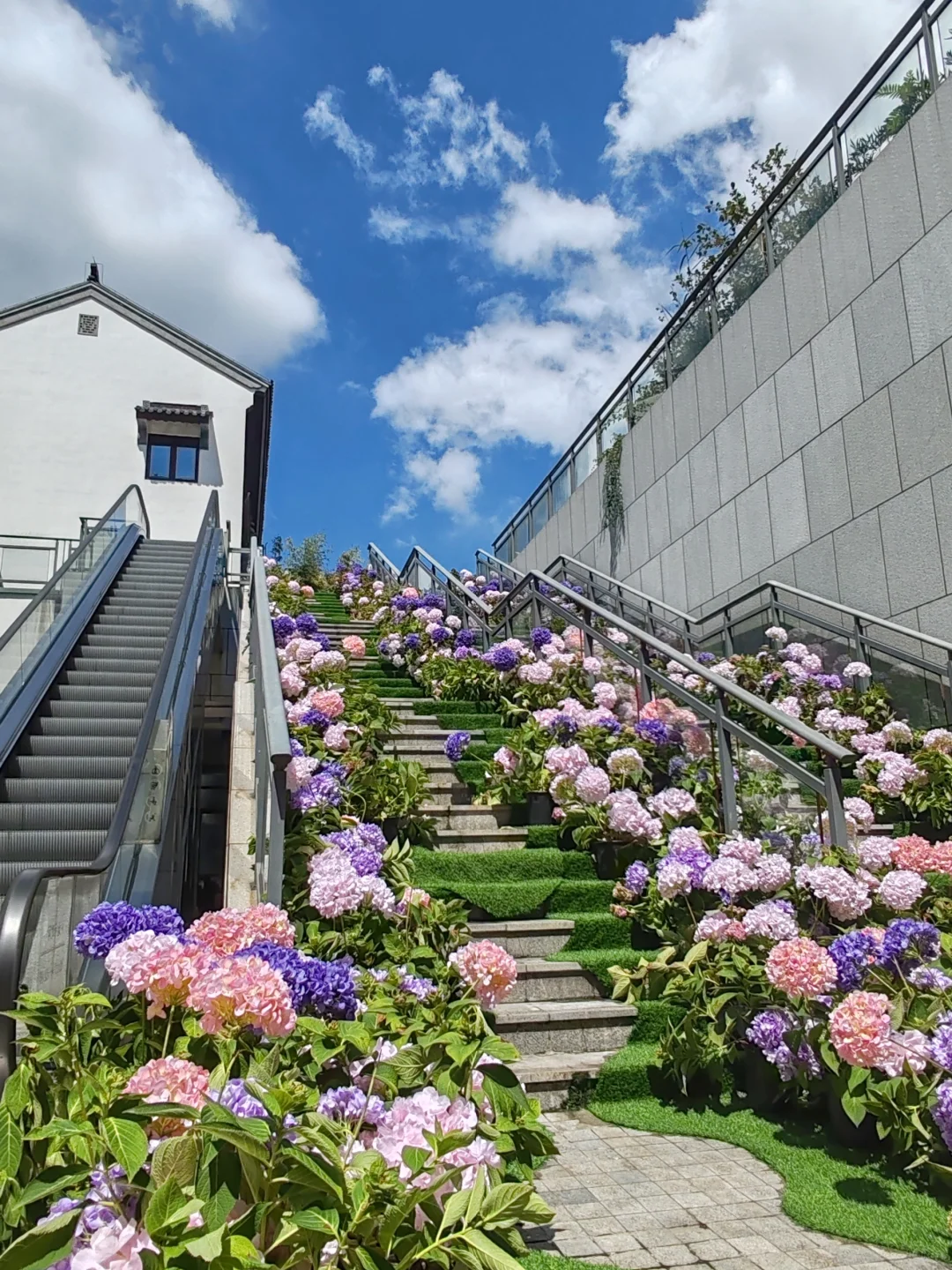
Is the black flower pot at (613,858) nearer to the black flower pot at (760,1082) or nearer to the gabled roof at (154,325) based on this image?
Result: the black flower pot at (760,1082)

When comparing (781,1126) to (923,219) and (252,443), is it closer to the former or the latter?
(923,219)

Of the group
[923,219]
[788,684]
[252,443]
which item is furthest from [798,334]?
[252,443]

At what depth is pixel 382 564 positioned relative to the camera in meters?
19.1

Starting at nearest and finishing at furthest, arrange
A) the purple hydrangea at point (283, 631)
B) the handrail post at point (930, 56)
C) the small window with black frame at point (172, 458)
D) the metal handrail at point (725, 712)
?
the metal handrail at point (725, 712)
the purple hydrangea at point (283, 631)
the handrail post at point (930, 56)
the small window with black frame at point (172, 458)

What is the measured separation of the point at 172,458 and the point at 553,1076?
1979 cm

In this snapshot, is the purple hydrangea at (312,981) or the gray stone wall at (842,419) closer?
the purple hydrangea at (312,981)

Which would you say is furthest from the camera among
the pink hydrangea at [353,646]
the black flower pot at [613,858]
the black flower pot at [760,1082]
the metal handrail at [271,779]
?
the pink hydrangea at [353,646]

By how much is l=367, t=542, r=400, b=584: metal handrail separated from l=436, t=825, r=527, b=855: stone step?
11660 millimetres

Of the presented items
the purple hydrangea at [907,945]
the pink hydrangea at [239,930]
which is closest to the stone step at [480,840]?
the purple hydrangea at [907,945]

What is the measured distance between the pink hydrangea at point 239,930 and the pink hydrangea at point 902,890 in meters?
2.82

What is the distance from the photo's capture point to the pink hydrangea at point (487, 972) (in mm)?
2947

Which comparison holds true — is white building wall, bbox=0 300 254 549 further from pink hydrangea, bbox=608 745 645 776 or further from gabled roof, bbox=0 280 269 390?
pink hydrangea, bbox=608 745 645 776

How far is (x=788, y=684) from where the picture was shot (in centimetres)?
895

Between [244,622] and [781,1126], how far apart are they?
7.80 m
